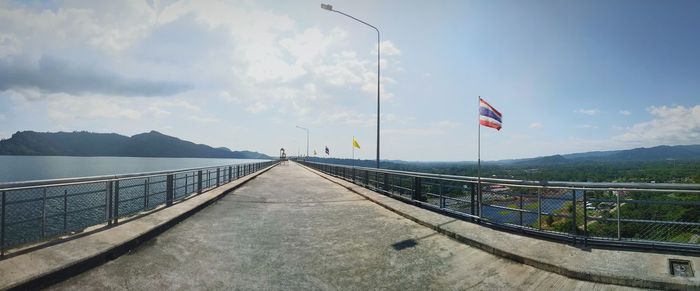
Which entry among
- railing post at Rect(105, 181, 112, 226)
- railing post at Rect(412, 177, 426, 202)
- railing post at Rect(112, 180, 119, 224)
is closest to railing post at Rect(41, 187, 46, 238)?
railing post at Rect(105, 181, 112, 226)

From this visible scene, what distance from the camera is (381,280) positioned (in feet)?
17.2

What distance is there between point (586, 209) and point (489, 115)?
3967 mm

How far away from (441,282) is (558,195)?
3.51m

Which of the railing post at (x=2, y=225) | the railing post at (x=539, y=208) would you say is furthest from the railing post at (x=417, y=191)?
the railing post at (x=2, y=225)

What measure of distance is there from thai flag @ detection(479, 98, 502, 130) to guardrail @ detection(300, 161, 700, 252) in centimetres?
184

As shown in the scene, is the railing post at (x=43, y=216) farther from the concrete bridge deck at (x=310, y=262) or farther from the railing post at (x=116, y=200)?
the railing post at (x=116, y=200)

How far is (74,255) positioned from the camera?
5.59 metres

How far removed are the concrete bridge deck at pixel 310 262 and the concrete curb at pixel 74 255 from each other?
18 cm

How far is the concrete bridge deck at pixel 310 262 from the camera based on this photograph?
504cm

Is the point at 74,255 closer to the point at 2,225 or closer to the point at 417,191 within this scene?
the point at 2,225

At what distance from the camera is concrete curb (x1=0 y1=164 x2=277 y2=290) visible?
4754 mm

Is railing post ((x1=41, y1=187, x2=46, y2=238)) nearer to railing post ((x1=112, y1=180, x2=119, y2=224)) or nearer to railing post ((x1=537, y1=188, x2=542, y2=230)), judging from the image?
railing post ((x1=112, y1=180, x2=119, y2=224))

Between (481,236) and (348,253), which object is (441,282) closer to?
(348,253)

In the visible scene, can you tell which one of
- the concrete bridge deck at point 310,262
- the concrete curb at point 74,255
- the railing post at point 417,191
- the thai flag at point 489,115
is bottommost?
the concrete bridge deck at point 310,262
